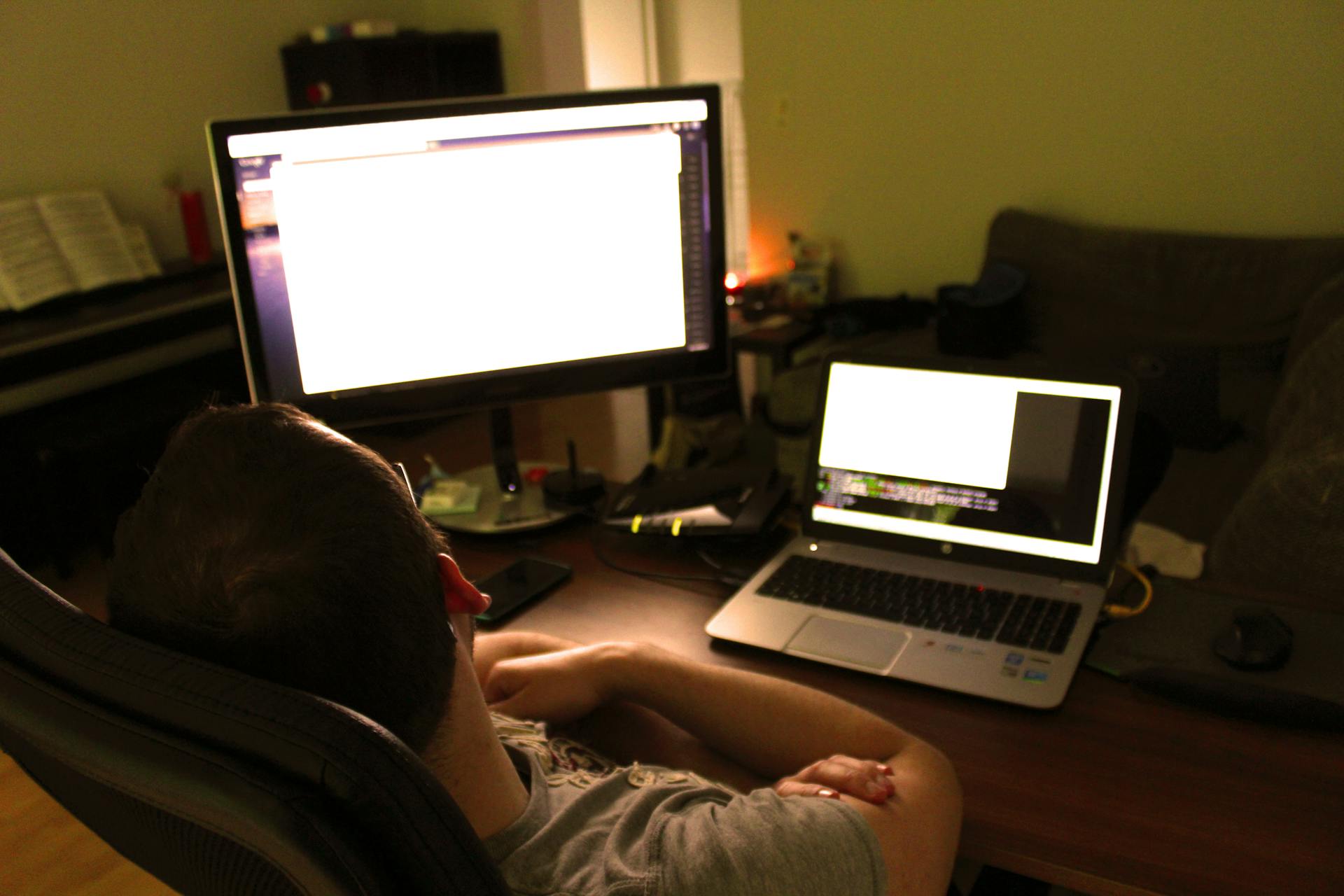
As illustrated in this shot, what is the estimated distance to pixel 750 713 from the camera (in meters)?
1.01

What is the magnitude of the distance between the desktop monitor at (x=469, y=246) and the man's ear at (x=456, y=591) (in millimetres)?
744

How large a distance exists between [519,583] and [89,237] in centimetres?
281

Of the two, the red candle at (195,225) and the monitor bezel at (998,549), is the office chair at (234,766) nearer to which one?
the monitor bezel at (998,549)

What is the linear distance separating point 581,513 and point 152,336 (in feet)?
7.70

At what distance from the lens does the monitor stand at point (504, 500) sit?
147 cm

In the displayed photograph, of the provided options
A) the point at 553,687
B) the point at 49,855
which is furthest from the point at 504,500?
the point at 49,855

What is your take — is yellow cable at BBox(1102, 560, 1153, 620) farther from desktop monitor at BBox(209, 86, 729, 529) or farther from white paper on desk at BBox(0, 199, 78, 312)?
white paper on desk at BBox(0, 199, 78, 312)

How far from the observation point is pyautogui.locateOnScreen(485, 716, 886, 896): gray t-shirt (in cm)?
70

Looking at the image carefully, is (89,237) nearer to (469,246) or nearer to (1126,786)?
(469,246)

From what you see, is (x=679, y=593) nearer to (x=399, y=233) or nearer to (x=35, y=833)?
(x=399, y=233)

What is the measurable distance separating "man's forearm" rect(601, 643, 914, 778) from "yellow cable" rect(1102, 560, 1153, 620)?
351mm

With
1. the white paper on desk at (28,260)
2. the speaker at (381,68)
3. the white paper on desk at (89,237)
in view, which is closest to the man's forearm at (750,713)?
the white paper on desk at (28,260)

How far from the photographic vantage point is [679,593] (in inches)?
51.1

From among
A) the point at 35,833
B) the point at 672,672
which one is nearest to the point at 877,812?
the point at 672,672
